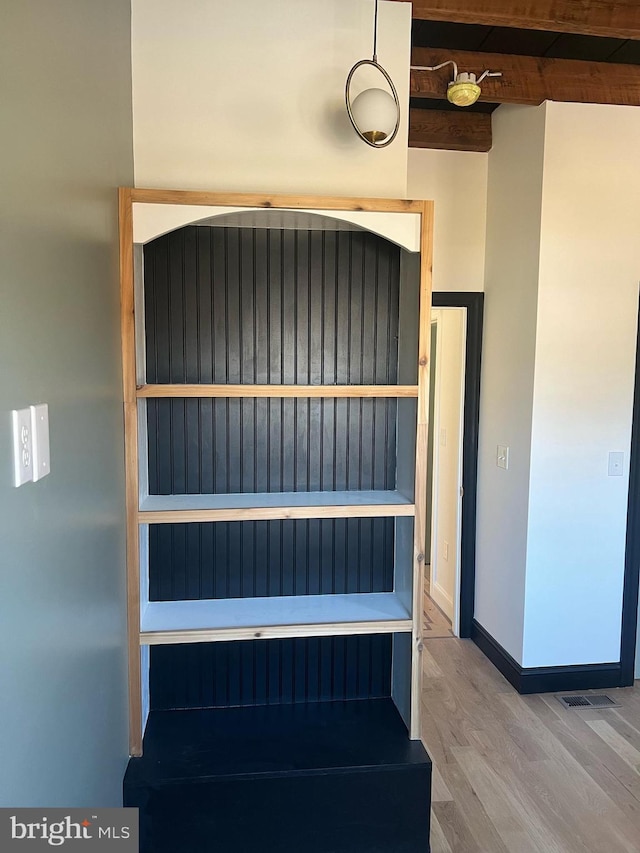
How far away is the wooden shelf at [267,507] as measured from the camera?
1710mm

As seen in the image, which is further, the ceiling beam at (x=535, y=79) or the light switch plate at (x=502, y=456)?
the light switch plate at (x=502, y=456)

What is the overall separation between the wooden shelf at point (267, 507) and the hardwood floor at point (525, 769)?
1.18 m

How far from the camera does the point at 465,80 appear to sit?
2496 mm

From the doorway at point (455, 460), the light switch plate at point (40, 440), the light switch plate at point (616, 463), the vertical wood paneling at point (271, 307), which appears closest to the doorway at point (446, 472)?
the doorway at point (455, 460)

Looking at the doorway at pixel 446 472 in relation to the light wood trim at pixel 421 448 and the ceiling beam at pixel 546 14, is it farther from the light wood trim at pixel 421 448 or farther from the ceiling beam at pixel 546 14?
the light wood trim at pixel 421 448

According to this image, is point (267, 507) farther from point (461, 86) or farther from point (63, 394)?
point (461, 86)

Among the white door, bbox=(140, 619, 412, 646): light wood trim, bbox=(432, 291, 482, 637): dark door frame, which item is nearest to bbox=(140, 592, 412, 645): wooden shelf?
bbox=(140, 619, 412, 646): light wood trim

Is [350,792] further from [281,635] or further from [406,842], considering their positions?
[281,635]

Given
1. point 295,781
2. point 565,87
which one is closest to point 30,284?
point 295,781

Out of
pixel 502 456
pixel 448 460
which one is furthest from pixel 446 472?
pixel 502 456

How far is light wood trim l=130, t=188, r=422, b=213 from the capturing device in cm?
164

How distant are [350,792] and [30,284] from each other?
62.8 inches

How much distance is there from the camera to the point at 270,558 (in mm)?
2039

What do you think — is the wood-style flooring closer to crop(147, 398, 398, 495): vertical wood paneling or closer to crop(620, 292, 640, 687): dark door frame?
crop(620, 292, 640, 687): dark door frame
